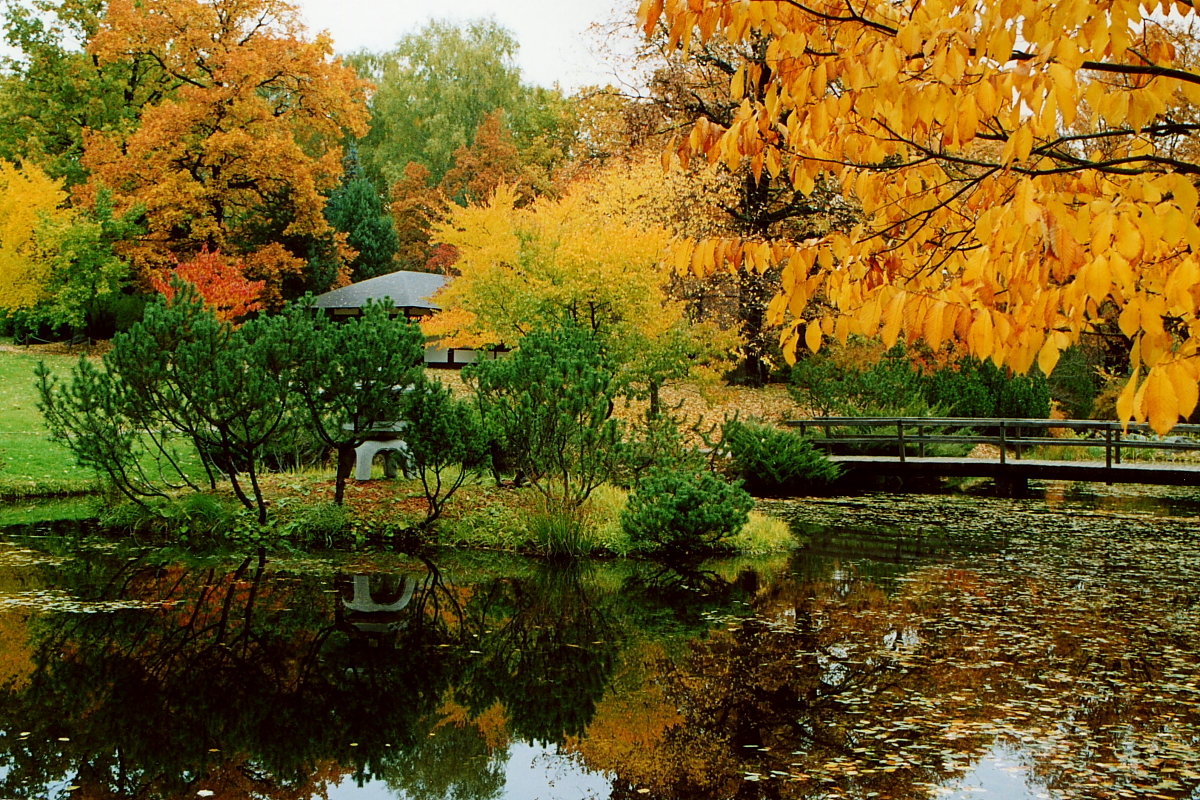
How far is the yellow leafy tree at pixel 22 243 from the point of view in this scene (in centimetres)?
2689

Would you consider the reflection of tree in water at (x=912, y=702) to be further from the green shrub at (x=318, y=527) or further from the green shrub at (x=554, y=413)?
the green shrub at (x=318, y=527)

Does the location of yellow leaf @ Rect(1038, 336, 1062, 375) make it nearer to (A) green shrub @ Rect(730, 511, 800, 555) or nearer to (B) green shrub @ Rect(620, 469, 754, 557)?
(B) green shrub @ Rect(620, 469, 754, 557)

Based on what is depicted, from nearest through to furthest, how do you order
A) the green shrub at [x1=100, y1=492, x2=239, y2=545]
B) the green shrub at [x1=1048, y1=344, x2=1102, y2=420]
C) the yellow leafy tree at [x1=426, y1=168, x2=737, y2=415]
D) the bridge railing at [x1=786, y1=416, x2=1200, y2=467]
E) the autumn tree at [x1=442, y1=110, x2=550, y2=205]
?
the green shrub at [x1=100, y1=492, x2=239, y2=545], the bridge railing at [x1=786, y1=416, x2=1200, y2=467], the yellow leafy tree at [x1=426, y1=168, x2=737, y2=415], the green shrub at [x1=1048, y1=344, x2=1102, y2=420], the autumn tree at [x1=442, y1=110, x2=550, y2=205]

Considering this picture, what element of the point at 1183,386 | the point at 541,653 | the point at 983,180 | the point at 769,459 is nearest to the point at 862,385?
the point at 769,459

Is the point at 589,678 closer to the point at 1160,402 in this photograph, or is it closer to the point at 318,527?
the point at 1160,402

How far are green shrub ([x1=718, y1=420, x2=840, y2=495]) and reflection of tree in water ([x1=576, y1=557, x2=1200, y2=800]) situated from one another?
7.89 metres

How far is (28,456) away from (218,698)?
11960 millimetres

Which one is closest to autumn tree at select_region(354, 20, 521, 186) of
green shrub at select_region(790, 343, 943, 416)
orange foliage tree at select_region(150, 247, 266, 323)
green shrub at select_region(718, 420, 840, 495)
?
orange foliage tree at select_region(150, 247, 266, 323)

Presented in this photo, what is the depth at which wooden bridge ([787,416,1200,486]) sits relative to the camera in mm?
15945

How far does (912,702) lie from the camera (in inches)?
238

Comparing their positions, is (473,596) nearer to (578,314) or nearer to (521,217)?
(578,314)

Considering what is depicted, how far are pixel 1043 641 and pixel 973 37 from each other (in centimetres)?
580

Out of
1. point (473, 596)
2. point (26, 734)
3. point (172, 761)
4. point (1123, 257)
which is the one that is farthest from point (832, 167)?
point (473, 596)

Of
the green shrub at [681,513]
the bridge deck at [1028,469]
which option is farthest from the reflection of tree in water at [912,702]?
the bridge deck at [1028,469]
